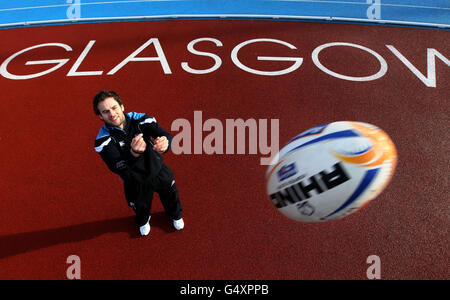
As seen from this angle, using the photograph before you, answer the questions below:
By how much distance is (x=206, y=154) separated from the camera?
12.5 ft

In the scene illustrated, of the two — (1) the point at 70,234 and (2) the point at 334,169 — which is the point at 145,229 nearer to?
(1) the point at 70,234

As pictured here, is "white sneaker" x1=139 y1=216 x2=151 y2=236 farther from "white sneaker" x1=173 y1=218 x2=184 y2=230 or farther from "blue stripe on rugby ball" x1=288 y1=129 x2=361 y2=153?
"blue stripe on rugby ball" x1=288 y1=129 x2=361 y2=153

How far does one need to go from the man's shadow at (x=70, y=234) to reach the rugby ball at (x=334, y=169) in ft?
5.03

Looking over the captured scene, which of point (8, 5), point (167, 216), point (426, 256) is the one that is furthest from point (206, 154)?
point (8, 5)

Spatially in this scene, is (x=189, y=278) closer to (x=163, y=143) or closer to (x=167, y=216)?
(x=167, y=216)

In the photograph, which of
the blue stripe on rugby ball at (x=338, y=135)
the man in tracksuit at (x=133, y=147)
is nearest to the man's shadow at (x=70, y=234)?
the man in tracksuit at (x=133, y=147)

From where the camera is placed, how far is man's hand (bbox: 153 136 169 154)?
2139 millimetres

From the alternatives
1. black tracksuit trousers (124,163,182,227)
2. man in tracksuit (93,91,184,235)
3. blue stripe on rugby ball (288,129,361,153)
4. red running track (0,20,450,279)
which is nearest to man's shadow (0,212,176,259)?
red running track (0,20,450,279)

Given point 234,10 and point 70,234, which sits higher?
point 234,10

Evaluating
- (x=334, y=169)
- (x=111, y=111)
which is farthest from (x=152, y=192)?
(x=334, y=169)

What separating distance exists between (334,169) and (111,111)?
5.09 feet

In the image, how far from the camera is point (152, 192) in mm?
2602

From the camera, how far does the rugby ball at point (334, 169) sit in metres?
1.97
